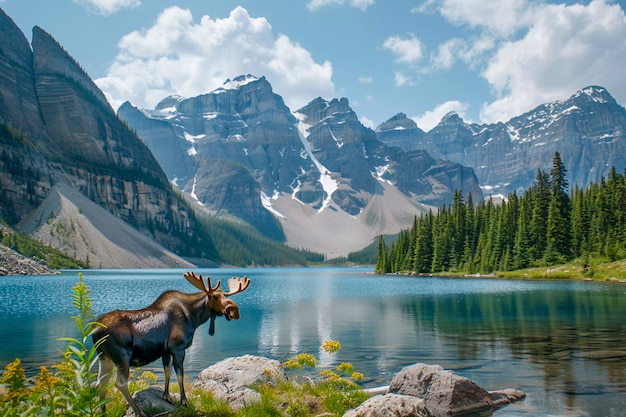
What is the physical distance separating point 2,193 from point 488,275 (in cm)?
18132

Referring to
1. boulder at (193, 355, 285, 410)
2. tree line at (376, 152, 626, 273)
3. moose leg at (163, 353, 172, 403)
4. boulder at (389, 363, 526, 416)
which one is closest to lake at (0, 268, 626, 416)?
boulder at (389, 363, 526, 416)

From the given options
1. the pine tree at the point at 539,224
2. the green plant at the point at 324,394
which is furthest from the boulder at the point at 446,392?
the pine tree at the point at 539,224

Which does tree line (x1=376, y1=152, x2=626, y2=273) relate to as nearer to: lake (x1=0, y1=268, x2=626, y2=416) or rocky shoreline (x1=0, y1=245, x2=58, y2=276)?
lake (x1=0, y1=268, x2=626, y2=416)

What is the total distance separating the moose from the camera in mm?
9500

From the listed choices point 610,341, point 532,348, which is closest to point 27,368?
point 532,348

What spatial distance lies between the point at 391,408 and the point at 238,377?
5298 millimetres

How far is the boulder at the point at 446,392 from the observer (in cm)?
1474

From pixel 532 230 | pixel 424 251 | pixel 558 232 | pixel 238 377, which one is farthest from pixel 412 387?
pixel 424 251

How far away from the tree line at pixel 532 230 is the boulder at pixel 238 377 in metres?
93.2

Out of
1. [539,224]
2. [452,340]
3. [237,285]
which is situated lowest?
[452,340]

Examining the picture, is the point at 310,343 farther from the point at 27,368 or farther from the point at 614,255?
the point at 614,255

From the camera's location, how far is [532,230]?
11112 cm

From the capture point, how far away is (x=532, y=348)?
26.6 metres

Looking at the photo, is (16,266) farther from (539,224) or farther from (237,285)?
(237,285)
